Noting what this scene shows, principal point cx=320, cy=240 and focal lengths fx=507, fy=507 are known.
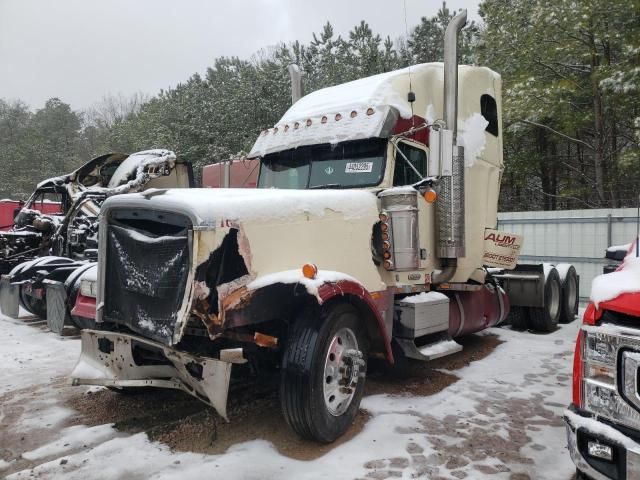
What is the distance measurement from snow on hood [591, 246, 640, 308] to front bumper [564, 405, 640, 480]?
0.56 m

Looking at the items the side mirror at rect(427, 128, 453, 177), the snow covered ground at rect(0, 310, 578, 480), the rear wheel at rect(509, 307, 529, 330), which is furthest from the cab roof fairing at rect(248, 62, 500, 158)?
the rear wheel at rect(509, 307, 529, 330)

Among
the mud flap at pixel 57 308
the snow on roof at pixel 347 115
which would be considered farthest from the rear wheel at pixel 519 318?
the mud flap at pixel 57 308

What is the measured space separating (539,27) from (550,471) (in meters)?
15.9

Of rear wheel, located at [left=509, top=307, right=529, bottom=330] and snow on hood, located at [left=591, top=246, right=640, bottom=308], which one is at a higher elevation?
snow on hood, located at [left=591, top=246, right=640, bottom=308]

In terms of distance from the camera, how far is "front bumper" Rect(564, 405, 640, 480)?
2170mm

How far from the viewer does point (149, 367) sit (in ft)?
12.5

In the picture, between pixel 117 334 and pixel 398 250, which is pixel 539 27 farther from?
pixel 117 334

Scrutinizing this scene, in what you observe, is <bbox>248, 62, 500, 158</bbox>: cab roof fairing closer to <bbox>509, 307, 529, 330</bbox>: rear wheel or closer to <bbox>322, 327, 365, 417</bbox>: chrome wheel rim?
→ <bbox>322, 327, 365, 417</bbox>: chrome wheel rim

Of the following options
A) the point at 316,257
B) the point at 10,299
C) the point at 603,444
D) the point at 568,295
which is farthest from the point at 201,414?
the point at 568,295

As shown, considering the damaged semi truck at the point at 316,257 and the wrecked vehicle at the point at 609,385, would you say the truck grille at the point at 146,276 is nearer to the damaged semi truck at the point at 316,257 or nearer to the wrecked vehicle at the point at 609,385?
the damaged semi truck at the point at 316,257

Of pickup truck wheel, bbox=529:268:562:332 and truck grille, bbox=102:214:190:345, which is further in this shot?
pickup truck wheel, bbox=529:268:562:332

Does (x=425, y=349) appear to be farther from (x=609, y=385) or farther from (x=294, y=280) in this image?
(x=609, y=385)

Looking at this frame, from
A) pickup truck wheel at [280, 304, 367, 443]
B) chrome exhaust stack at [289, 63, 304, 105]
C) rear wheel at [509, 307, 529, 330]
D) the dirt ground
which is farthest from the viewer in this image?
rear wheel at [509, 307, 529, 330]

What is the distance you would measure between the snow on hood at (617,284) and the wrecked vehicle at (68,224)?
6.43m
